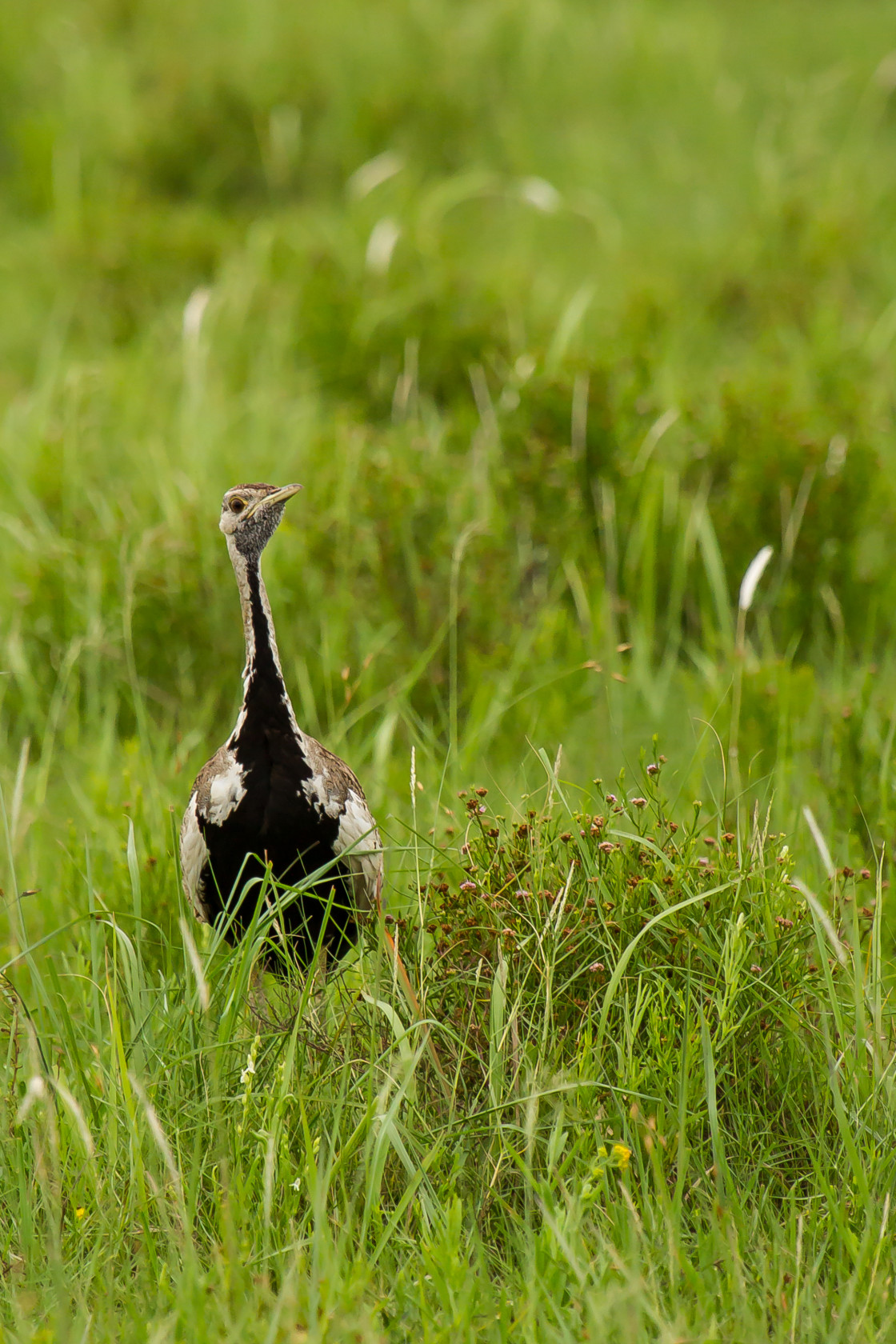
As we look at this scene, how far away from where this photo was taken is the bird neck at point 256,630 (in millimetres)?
3035

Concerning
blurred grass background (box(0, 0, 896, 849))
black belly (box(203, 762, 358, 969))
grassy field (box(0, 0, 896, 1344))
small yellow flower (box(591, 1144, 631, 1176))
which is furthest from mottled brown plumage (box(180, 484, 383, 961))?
small yellow flower (box(591, 1144, 631, 1176))

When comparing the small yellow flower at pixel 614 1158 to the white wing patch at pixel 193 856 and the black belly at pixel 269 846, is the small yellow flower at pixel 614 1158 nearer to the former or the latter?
the black belly at pixel 269 846

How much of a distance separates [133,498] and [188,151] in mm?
4761

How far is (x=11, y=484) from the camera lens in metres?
5.22

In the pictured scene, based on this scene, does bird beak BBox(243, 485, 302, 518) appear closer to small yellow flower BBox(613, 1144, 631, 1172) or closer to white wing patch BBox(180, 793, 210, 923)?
white wing patch BBox(180, 793, 210, 923)

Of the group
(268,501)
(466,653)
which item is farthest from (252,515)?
(466,653)

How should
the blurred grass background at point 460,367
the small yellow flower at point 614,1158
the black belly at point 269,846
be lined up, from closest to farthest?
the small yellow flower at point 614,1158 < the black belly at point 269,846 < the blurred grass background at point 460,367

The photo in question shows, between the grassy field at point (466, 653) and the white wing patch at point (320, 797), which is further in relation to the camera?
the white wing patch at point (320, 797)

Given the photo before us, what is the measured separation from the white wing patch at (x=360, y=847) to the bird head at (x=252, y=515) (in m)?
0.61

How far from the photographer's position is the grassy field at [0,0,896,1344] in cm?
239

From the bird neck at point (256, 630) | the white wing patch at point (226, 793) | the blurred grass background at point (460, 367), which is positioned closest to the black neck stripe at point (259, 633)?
the bird neck at point (256, 630)

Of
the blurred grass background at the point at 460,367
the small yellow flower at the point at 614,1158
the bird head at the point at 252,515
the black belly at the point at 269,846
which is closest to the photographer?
the small yellow flower at the point at 614,1158

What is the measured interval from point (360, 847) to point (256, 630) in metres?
0.54

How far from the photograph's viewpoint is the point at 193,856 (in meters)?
3.07
